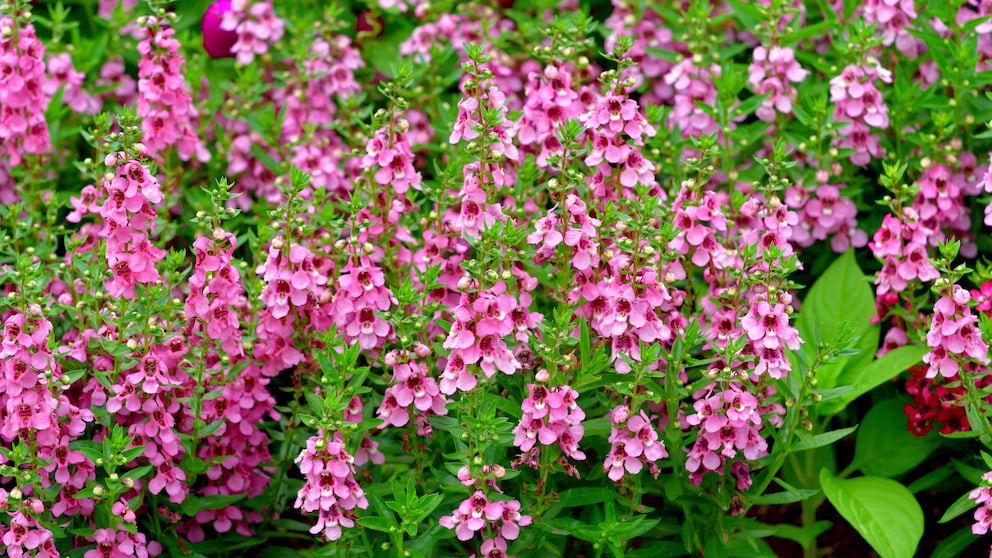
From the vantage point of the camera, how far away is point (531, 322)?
111 inches

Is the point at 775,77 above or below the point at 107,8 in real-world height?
above

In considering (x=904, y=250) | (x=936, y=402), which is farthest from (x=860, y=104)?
(x=936, y=402)

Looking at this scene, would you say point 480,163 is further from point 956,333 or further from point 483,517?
point 956,333

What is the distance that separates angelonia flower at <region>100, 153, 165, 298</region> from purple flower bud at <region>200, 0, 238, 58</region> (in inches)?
70.5

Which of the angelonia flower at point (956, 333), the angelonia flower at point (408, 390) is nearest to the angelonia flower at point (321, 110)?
the angelonia flower at point (408, 390)

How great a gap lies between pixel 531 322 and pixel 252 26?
1977 millimetres

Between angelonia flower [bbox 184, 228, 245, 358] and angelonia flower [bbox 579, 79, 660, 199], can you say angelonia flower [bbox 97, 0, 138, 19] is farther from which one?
angelonia flower [bbox 579, 79, 660, 199]

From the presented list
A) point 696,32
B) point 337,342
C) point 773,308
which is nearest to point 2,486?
point 337,342

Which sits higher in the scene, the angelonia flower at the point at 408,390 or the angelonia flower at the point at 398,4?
the angelonia flower at the point at 408,390

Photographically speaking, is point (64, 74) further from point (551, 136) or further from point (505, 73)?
point (551, 136)

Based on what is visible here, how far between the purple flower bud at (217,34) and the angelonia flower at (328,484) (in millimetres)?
2339

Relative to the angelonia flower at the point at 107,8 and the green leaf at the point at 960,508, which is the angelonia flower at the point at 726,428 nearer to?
the green leaf at the point at 960,508

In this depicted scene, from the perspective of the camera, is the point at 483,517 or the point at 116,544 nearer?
the point at 483,517

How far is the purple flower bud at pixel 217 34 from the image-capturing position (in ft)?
14.9
